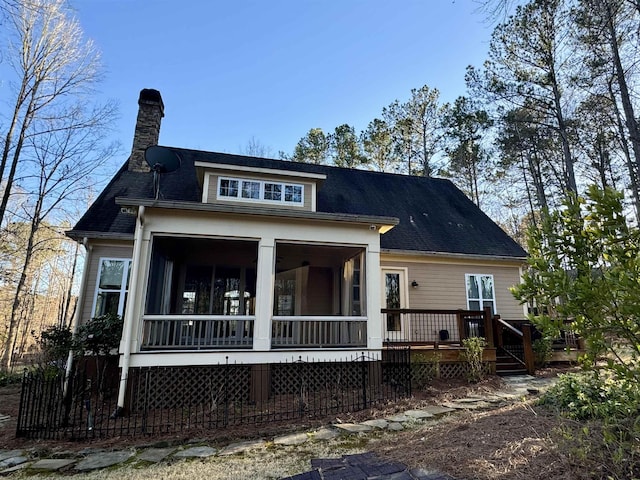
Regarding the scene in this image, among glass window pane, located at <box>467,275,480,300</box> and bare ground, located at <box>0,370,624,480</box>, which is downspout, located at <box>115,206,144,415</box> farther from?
glass window pane, located at <box>467,275,480,300</box>

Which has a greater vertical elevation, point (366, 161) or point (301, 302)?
point (366, 161)

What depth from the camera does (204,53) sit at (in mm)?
11953

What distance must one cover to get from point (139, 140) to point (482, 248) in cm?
1165

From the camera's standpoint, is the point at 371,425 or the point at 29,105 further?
the point at 29,105

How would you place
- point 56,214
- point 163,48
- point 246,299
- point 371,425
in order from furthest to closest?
point 56,214 < point 163,48 < point 246,299 < point 371,425

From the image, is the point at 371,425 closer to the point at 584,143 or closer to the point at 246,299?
the point at 246,299

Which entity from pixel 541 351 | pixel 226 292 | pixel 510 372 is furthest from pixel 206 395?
pixel 541 351

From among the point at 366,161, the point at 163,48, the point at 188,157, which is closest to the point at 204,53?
the point at 163,48

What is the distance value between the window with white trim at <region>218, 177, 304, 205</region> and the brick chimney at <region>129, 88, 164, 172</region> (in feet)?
12.3

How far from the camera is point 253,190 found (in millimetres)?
9539

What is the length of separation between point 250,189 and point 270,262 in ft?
9.69

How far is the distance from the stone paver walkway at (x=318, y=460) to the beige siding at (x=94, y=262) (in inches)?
165

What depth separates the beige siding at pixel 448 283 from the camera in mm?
10672

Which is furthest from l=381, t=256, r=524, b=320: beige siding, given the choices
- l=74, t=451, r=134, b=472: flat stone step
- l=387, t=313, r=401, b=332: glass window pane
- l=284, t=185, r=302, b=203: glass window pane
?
l=74, t=451, r=134, b=472: flat stone step
